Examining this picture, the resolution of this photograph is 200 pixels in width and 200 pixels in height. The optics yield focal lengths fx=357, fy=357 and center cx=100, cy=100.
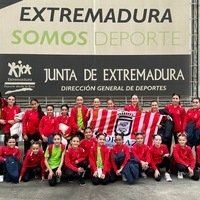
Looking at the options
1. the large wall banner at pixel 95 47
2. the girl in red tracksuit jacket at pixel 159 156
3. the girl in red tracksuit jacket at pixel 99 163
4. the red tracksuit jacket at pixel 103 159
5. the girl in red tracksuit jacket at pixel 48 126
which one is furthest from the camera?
the large wall banner at pixel 95 47

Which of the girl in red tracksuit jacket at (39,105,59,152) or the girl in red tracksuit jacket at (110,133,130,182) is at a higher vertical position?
the girl in red tracksuit jacket at (39,105,59,152)

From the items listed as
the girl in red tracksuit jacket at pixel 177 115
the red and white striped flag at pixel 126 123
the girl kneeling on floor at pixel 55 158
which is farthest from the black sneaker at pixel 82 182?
the girl in red tracksuit jacket at pixel 177 115

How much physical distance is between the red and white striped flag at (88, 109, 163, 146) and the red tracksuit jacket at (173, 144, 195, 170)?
2.89 feet

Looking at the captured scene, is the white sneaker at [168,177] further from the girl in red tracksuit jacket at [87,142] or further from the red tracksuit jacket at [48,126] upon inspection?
the red tracksuit jacket at [48,126]

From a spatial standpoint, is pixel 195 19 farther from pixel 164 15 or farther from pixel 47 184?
pixel 47 184

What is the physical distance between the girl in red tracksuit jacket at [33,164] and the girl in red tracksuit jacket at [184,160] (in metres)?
2.40

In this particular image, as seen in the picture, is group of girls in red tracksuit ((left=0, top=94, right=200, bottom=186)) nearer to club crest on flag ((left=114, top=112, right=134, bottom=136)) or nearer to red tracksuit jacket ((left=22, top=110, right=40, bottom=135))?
red tracksuit jacket ((left=22, top=110, right=40, bottom=135))

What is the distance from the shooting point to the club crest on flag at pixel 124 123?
289 inches

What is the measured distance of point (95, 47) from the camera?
969 centimetres

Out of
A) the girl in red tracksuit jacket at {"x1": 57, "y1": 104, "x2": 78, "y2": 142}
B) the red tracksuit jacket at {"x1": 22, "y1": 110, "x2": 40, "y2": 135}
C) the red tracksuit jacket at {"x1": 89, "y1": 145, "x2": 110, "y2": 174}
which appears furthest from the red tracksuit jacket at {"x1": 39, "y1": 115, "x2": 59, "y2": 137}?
the red tracksuit jacket at {"x1": 89, "y1": 145, "x2": 110, "y2": 174}

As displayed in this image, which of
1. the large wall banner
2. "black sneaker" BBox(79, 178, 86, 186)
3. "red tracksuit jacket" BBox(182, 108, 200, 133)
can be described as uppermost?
the large wall banner

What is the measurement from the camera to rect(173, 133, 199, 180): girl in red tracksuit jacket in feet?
20.5

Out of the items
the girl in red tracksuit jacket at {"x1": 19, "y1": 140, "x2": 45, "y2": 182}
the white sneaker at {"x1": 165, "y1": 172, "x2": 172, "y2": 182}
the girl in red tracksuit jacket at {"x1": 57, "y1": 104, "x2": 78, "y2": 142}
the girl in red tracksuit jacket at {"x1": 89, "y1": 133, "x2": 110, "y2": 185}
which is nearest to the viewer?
the girl in red tracksuit jacket at {"x1": 89, "y1": 133, "x2": 110, "y2": 185}

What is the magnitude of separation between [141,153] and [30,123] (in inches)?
89.7
